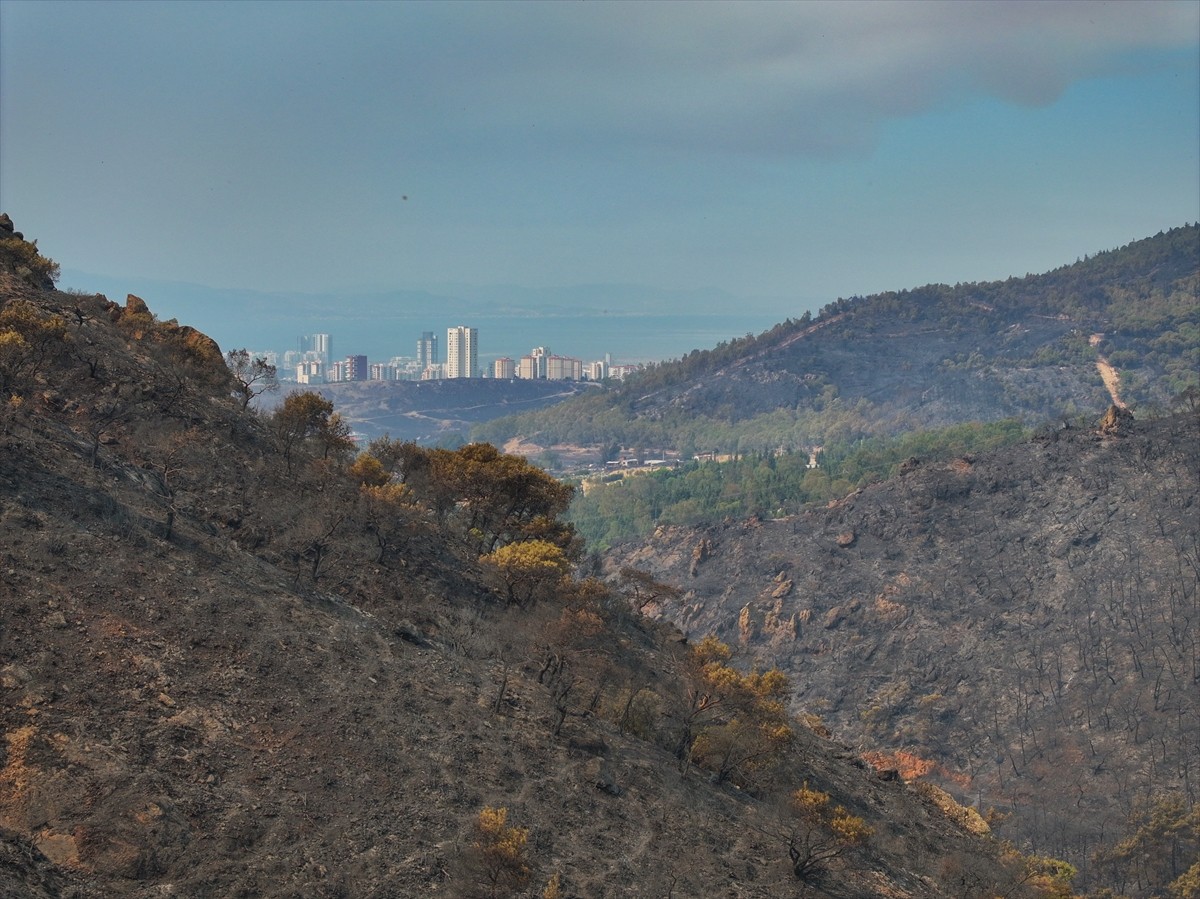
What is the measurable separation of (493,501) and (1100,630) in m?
42.8

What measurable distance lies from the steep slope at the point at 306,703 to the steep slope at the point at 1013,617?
22194 millimetres

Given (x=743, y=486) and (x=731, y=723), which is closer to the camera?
(x=731, y=723)

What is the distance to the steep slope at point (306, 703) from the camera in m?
16.1

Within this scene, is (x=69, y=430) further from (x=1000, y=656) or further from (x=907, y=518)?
(x=907, y=518)

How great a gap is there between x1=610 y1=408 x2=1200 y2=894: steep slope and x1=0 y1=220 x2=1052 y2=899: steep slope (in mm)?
22194

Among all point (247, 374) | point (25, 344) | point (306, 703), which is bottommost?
point (306, 703)

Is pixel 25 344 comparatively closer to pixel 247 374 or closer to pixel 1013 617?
pixel 247 374

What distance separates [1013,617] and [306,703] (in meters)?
57.6

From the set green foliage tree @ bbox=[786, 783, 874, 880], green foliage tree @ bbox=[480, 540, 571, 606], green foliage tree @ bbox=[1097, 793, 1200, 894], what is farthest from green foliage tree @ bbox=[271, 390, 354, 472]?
green foliage tree @ bbox=[1097, 793, 1200, 894]

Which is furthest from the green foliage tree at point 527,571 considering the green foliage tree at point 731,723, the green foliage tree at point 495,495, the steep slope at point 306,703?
the green foliage tree at point 731,723

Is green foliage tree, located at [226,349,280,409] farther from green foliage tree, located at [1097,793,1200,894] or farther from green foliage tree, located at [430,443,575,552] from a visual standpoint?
green foliage tree, located at [1097,793,1200,894]

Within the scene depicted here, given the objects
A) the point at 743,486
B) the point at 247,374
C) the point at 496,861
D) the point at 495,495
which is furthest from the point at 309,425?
the point at 743,486

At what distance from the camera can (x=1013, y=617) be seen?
222ft

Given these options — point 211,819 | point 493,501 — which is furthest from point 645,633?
point 211,819
